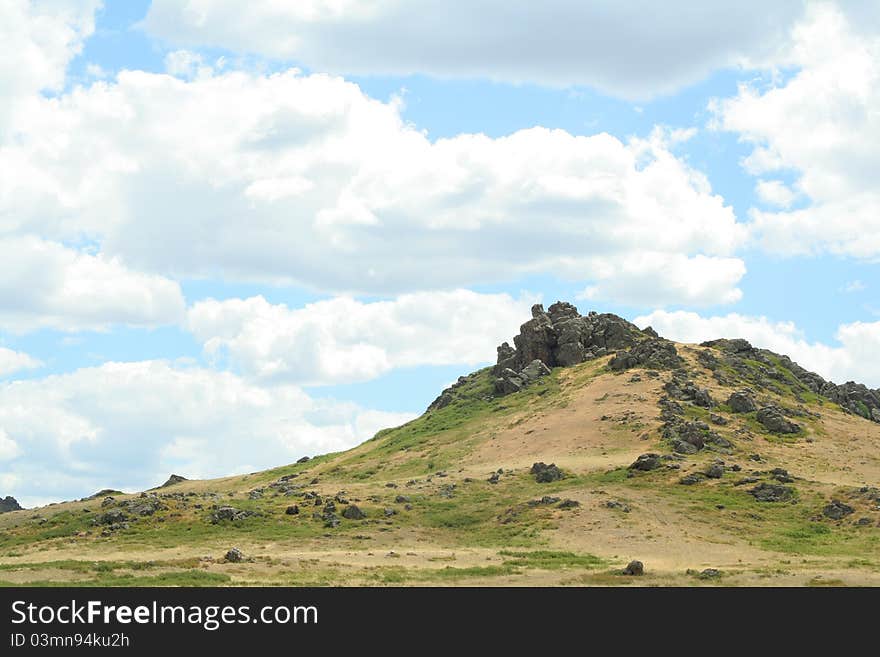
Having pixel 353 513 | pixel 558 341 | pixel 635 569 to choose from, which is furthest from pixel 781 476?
pixel 558 341

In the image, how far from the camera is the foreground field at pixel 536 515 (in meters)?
64.2

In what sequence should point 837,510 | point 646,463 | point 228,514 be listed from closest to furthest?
point 837,510, point 228,514, point 646,463

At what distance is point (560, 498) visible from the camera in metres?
93.6

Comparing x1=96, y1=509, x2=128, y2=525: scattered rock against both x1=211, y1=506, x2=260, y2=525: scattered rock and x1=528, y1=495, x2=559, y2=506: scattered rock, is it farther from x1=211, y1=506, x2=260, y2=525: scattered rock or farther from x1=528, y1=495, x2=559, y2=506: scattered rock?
x1=528, y1=495, x2=559, y2=506: scattered rock

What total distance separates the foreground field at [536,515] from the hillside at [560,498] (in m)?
0.30

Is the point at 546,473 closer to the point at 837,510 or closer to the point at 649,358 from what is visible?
the point at 837,510

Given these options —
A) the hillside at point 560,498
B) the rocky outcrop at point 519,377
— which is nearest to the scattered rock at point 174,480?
the hillside at point 560,498

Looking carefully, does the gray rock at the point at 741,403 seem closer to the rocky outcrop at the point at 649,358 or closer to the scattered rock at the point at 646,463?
the rocky outcrop at the point at 649,358

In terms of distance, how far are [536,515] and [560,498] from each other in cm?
483

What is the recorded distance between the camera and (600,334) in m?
161
